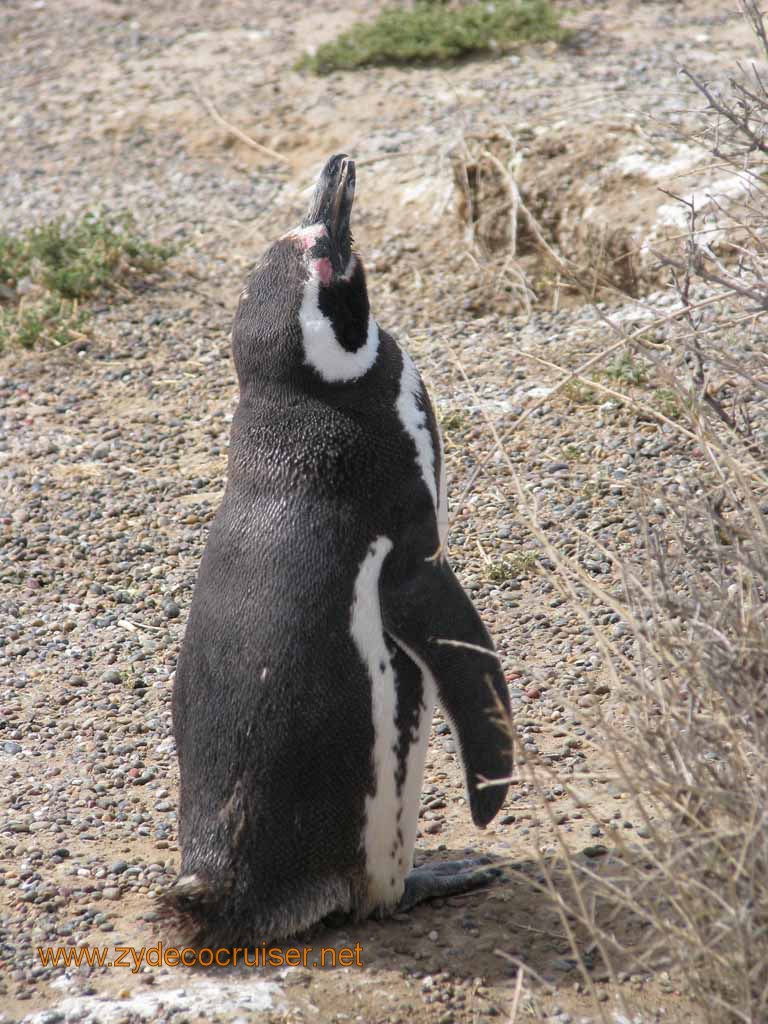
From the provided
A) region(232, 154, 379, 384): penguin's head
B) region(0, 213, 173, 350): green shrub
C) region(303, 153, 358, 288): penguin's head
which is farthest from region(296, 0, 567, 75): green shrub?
region(232, 154, 379, 384): penguin's head

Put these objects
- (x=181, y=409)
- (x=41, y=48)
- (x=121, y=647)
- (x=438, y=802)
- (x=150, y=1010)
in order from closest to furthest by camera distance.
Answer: (x=150, y=1010) < (x=438, y=802) < (x=121, y=647) < (x=181, y=409) < (x=41, y=48)

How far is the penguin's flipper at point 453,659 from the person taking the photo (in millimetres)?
2918

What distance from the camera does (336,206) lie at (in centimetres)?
319

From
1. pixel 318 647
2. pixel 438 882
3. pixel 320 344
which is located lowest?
pixel 438 882

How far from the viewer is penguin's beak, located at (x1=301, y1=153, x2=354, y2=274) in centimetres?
311

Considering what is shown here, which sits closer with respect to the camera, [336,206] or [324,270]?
[324,270]

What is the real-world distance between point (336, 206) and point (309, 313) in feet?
1.21

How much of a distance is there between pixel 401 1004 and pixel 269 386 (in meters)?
1.37

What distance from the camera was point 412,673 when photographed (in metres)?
2.99

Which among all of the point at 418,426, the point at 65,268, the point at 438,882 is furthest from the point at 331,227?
the point at 65,268

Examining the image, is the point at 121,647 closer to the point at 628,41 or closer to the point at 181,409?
the point at 181,409

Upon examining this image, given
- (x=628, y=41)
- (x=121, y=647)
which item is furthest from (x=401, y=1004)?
(x=628, y=41)

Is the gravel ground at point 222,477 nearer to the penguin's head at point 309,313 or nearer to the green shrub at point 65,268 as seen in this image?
the green shrub at point 65,268

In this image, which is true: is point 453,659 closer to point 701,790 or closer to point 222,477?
point 701,790
